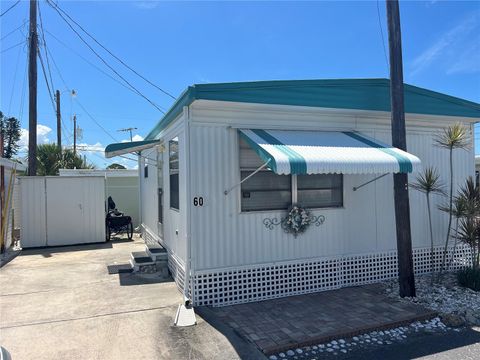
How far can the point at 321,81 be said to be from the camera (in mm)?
5867

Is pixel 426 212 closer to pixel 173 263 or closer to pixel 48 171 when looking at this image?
pixel 173 263

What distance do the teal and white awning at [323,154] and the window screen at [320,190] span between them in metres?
0.72

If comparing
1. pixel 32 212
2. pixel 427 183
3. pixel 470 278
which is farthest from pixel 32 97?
pixel 470 278

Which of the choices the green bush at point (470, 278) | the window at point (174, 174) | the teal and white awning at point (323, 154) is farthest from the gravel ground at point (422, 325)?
the window at point (174, 174)

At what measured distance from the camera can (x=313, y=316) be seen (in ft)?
16.4

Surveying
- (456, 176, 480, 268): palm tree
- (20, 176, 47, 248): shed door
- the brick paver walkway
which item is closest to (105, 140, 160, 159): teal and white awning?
the brick paver walkway

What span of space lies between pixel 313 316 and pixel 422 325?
1.38m

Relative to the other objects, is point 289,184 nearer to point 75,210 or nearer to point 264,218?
point 264,218

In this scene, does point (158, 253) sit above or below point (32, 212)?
below

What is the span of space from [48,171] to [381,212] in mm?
15948

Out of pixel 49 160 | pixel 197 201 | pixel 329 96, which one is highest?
pixel 49 160

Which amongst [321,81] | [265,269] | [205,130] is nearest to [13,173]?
[205,130]

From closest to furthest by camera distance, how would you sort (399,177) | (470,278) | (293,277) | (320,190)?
1. (399,177)
2. (293,277)
3. (470,278)
4. (320,190)

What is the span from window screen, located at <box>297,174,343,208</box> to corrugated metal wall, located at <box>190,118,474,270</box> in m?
0.12
